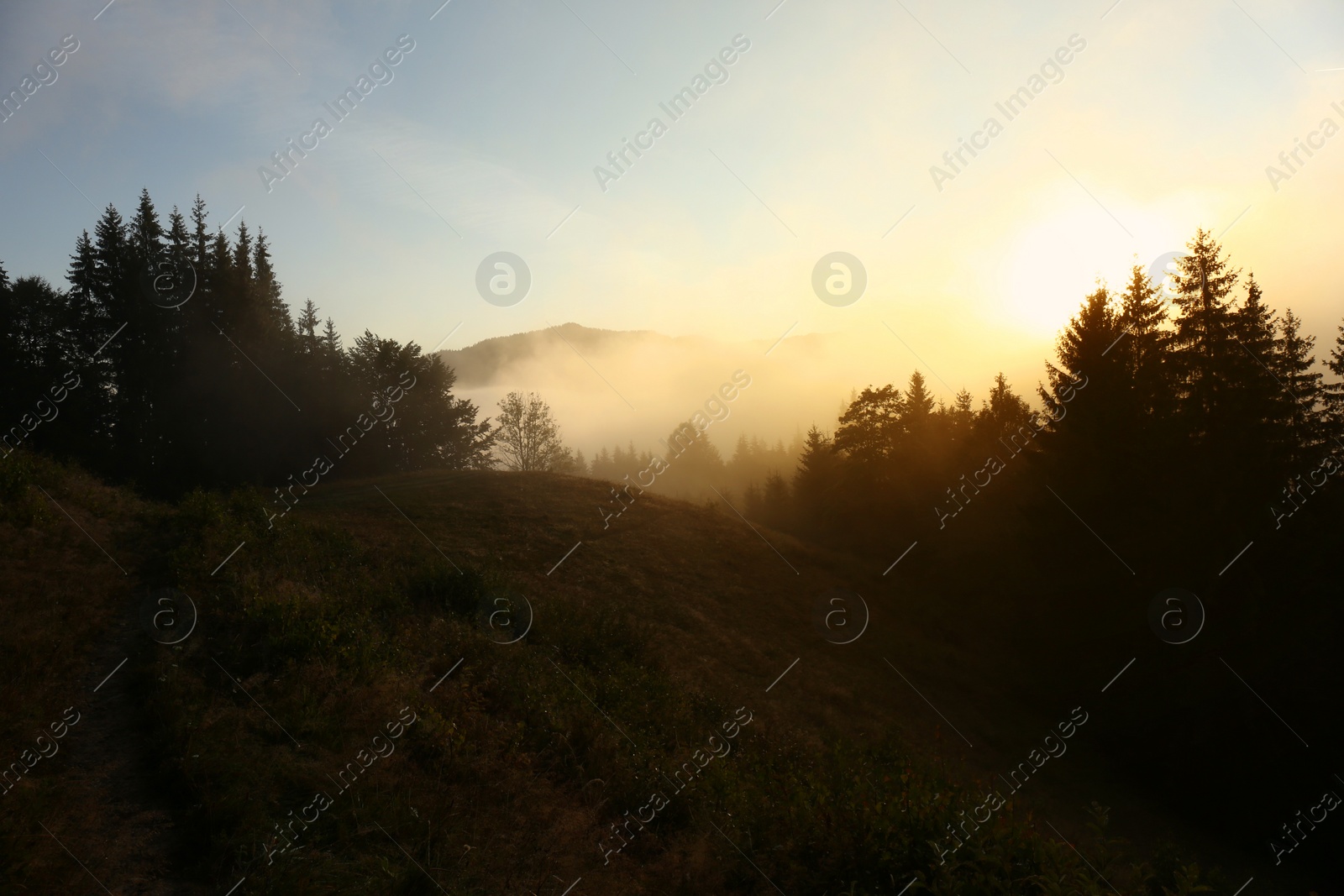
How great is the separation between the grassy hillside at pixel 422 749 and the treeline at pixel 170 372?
82.1 ft

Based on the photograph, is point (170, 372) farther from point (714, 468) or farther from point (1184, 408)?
point (714, 468)

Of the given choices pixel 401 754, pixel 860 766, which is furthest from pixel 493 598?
pixel 860 766

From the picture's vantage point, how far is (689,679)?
17.7 m

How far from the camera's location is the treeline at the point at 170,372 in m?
35.8

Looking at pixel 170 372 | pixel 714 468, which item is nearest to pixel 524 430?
pixel 170 372

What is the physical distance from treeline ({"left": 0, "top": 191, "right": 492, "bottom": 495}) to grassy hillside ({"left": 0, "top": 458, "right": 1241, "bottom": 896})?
82.1ft

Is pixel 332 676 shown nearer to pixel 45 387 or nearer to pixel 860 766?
pixel 860 766

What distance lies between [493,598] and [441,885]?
1035 centimetres

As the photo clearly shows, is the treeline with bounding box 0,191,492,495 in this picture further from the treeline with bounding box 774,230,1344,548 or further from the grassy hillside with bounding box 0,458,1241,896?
the treeline with bounding box 774,230,1344,548

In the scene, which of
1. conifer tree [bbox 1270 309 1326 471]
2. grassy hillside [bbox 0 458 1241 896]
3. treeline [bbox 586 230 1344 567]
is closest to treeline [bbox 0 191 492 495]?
grassy hillside [bbox 0 458 1241 896]

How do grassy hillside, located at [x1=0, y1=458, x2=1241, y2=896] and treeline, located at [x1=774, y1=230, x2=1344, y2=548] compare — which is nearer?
grassy hillside, located at [x1=0, y1=458, x2=1241, y2=896]

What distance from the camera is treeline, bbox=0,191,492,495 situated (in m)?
35.8

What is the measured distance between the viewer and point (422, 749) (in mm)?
8766

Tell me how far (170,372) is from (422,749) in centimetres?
4277
